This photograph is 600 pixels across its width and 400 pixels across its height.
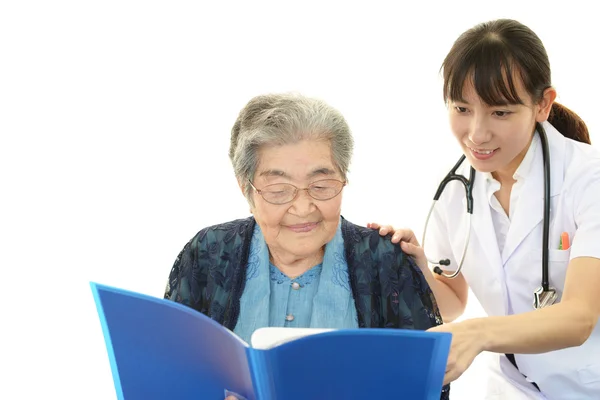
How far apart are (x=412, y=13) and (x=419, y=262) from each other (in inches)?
62.1

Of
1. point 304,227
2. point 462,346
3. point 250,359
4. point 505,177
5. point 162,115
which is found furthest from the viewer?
point 162,115

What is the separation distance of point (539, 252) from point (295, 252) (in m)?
0.61

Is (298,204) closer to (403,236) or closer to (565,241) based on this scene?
(403,236)

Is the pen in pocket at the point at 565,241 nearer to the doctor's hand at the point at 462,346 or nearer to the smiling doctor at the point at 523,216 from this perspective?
the smiling doctor at the point at 523,216

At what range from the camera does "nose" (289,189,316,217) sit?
5.58ft

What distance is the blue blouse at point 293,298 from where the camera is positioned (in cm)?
180

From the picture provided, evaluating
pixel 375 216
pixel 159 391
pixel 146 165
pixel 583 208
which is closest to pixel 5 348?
pixel 146 165

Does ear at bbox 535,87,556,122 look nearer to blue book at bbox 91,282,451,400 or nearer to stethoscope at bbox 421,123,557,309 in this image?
stethoscope at bbox 421,123,557,309

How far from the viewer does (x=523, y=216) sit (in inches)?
75.7

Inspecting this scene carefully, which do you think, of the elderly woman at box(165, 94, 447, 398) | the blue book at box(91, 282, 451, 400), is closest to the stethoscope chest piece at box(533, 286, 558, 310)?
the elderly woman at box(165, 94, 447, 398)

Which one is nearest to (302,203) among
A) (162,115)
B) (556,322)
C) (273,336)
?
(273,336)

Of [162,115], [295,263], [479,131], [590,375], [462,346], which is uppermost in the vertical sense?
[162,115]

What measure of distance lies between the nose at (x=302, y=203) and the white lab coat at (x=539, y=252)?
537 millimetres

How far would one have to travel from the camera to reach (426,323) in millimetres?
1731
